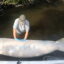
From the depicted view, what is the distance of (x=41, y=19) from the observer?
929cm

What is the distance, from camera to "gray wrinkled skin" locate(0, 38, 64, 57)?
3.29 meters

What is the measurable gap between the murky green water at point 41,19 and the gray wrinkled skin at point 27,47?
3.19 metres

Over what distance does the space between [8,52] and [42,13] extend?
22.8ft

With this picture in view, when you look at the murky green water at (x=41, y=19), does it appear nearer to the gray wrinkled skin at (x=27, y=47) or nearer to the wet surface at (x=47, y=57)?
the gray wrinkled skin at (x=27, y=47)

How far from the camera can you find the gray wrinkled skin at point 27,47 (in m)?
3.29

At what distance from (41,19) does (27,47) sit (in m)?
5.96

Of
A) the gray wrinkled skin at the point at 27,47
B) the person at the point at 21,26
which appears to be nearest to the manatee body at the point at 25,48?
the gray wrinkled skin at the point at 27,47

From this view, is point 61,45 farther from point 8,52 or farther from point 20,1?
point 20,1

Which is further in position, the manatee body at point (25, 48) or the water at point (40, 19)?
the water at point (40, 19)

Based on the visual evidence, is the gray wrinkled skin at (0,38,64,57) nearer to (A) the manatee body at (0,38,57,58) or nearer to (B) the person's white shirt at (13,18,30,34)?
(A) the manatee body at (0,38,57,58)

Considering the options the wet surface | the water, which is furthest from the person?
the water

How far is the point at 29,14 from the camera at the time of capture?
8.86m

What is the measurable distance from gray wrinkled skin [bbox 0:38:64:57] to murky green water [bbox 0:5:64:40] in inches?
126

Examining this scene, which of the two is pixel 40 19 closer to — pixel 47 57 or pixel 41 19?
pixel 41 19
